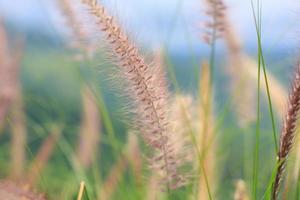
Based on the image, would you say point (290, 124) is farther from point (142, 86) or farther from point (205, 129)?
point (205, 129)

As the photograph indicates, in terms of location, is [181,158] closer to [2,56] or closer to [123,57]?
[123,57]

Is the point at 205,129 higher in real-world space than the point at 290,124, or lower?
lower

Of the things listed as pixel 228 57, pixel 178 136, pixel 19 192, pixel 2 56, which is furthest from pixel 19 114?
pixel 19 192

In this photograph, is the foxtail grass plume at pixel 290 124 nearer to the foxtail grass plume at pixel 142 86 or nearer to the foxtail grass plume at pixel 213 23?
the foxtail grass plume at pixel 142 86

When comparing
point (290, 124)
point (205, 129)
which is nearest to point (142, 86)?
point (290, 124)

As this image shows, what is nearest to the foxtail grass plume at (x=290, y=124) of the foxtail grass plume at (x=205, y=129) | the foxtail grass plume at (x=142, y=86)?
the foxtail grass plume at (x=142, y=86)

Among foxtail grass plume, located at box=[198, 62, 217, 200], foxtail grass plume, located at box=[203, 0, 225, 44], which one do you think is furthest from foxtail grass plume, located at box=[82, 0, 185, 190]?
foxtail grass plume, located at box=[203, 0, 225, 44]

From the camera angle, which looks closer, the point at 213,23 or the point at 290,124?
the point at 290,124

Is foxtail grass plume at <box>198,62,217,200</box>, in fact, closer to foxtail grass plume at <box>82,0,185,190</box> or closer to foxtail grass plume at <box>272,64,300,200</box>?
foxtail grass plume at <box>82,0,185,190</box>
